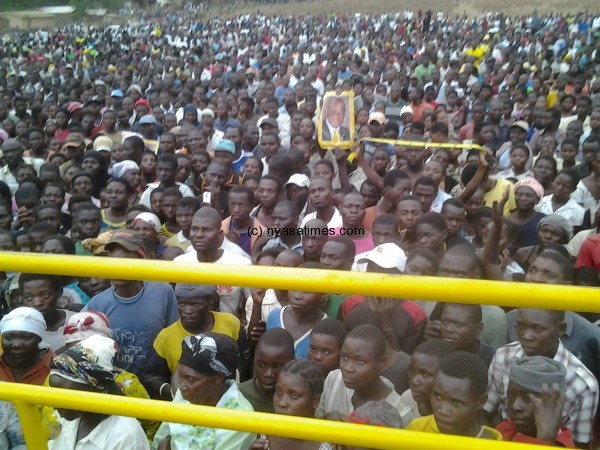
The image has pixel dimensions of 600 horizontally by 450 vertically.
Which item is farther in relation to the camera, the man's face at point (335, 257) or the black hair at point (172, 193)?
the black hair at point (172, 193)

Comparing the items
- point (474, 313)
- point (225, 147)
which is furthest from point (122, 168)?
point (474, 313)

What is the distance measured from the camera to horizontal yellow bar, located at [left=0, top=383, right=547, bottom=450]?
136 cm

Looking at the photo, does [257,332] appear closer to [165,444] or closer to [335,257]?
[335,257]

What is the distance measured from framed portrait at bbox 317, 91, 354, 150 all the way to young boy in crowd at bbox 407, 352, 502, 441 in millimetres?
3517

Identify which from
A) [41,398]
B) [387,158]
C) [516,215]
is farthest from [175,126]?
[41,398]

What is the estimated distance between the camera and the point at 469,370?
2.25 meters

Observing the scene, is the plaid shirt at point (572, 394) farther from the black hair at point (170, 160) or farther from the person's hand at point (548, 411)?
the black hair at point (170, 160)

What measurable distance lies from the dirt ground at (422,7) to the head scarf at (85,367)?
25.8 meters

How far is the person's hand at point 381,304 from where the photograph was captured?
3.03 metres

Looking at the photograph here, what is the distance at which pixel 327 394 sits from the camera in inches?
107

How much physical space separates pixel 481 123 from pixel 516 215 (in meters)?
3.06

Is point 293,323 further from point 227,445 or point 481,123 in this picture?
point 481,123

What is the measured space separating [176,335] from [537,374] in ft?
6.16

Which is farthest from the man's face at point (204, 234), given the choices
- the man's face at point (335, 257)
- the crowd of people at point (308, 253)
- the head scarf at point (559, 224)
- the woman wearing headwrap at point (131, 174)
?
the head scarf at point (559, 224)
